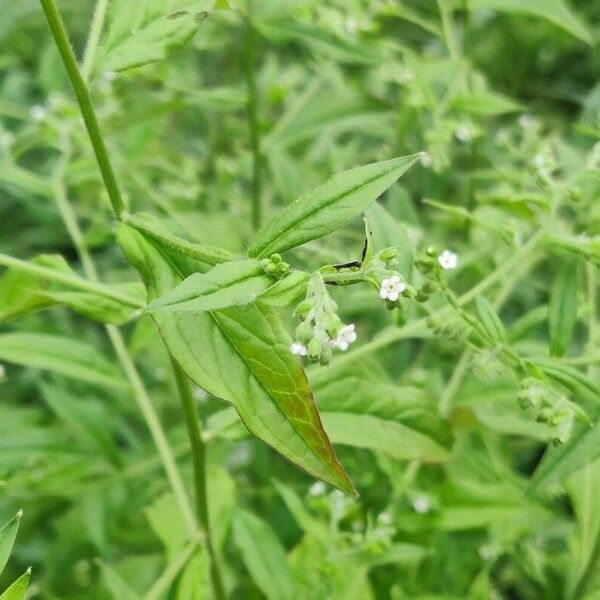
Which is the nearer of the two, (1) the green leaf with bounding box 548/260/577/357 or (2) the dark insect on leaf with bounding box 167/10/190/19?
(2) the dark insect on leaf with bounding box 167/10/190/19

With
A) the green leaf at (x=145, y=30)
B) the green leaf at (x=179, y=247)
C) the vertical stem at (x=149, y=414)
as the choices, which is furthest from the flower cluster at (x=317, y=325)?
the vertical stem at (x=149, y=414)

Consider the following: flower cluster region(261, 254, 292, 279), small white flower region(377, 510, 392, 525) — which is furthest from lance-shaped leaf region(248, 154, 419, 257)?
small white flower region(377, 510, 392, 525)

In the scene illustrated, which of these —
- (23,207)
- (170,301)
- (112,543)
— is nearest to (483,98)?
(170,301)

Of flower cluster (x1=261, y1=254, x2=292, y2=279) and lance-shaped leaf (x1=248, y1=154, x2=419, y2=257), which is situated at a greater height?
lance-shaped leaf (x1=248, y1=154, x2=419, y2=257)

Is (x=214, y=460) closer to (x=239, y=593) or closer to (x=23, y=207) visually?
(x=239, y=593)

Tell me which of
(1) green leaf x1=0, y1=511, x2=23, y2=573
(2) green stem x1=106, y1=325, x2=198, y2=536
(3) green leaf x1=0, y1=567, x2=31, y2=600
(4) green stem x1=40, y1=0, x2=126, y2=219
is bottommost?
(2) green stem x1=106, y1=325, x2=198, y2=536

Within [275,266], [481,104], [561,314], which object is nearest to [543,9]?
[481,104]

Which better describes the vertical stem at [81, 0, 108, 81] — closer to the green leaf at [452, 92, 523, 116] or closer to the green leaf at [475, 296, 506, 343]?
the green leaf at [475, 296, 506, 343]

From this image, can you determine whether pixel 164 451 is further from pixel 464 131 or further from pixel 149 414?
pixel 464 131
